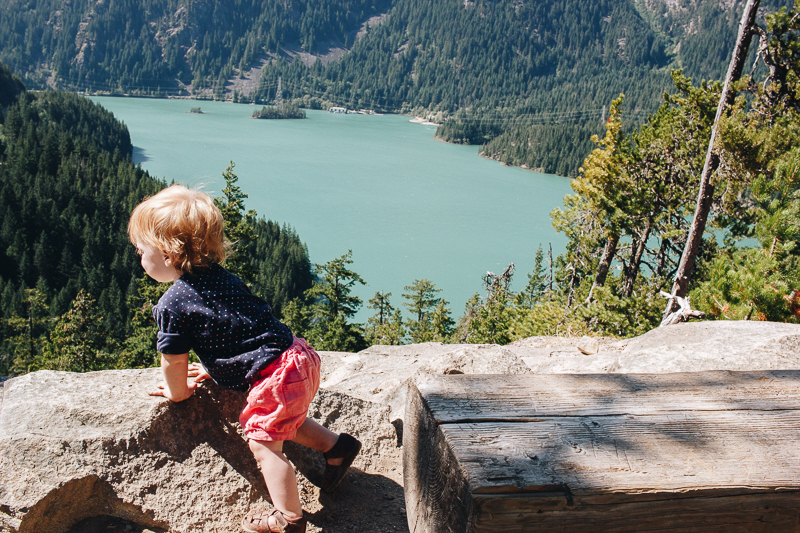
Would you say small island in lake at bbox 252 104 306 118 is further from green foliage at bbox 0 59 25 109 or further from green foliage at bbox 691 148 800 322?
green foliage at bbox 691 148 800 322

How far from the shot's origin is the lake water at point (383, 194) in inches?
1919

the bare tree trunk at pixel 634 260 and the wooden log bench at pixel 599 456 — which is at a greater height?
the wooden log bench at pixel 599 456

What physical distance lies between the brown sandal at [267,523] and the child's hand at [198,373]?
2.11ft

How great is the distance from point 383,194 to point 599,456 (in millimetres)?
65748

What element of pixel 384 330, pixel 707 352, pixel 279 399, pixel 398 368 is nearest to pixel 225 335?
pixel 279 399

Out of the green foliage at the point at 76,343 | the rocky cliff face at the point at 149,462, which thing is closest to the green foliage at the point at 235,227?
the green foliage at the point at 76,343

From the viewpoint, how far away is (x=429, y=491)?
5.16 ft

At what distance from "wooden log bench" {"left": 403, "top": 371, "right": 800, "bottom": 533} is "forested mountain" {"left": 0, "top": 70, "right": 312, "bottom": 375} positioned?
30.0 metres

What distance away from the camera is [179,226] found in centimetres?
221

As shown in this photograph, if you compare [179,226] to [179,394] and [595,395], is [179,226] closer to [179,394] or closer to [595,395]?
[179,394]

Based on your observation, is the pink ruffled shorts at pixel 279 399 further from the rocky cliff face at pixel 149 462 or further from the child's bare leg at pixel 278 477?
the rocky cliff face at pixel 149 462

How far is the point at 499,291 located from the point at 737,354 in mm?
23690

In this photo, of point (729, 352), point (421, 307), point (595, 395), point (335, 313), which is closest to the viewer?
point (595, 395)

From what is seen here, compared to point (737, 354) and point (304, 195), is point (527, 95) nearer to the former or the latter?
point (304, 195)
